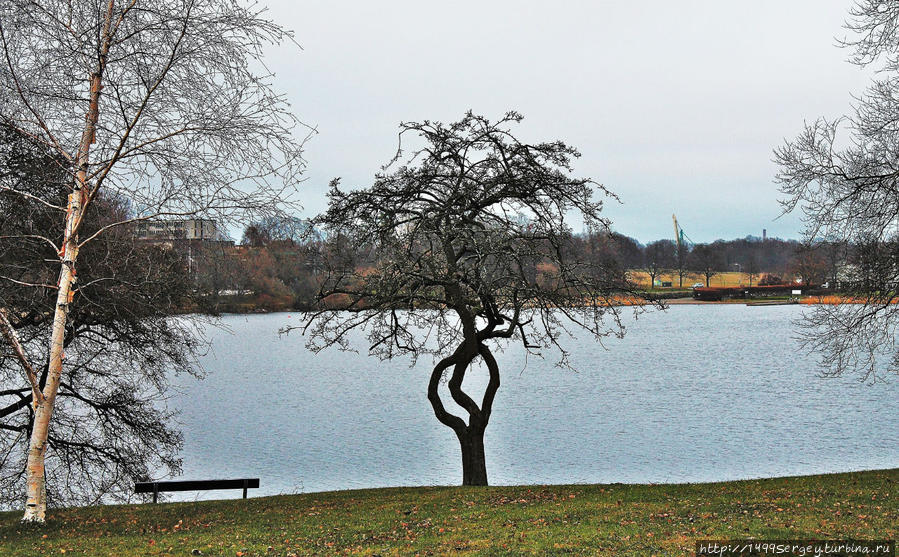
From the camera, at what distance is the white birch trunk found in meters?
9.70

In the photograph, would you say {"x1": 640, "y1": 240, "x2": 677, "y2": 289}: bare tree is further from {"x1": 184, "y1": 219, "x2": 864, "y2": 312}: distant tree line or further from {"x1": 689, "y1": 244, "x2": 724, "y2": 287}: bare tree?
{"x1": 689, "y1": 244, "x2": 724, "y2": 287}: bare tree

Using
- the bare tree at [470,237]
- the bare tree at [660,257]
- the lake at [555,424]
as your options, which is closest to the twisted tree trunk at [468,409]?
the bare tree at [470,237]

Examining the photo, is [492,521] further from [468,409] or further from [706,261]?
[706,261]

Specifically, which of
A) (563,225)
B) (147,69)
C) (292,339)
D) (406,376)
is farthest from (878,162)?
(292,339)

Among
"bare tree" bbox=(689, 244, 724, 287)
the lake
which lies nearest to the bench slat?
the lake

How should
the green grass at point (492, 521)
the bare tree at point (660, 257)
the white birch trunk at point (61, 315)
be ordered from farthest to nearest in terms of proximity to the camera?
the bare tree at point (660, 257), the white birch trunk at point (61, 315), the green grass at point (492, 521)

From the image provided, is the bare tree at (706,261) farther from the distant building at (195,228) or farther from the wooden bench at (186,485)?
the distant building at (195,228)

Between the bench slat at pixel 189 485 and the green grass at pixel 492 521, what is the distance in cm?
121

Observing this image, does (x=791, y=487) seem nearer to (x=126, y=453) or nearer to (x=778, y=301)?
(x=126, y=453)

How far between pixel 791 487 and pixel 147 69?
12.1m

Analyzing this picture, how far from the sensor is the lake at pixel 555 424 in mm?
21656

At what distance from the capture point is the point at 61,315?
9.81 m

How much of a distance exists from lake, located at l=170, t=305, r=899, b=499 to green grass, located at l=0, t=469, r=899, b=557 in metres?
3.09

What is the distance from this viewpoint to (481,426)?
15711 mm
